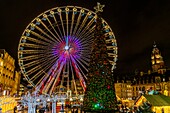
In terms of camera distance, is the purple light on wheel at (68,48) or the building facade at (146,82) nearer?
the purple light on wheel at (68,48)

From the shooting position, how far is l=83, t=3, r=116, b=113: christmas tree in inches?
758

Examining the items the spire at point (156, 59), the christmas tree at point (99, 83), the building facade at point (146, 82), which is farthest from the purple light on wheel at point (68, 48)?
the spire at point (156, 59)

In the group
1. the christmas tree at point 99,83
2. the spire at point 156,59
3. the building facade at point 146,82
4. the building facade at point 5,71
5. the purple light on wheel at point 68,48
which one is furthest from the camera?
the spire at point 156,59

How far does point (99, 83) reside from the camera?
19.7 m

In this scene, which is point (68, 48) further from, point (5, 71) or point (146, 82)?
point (146, 82)

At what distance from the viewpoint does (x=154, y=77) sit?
7319 cm

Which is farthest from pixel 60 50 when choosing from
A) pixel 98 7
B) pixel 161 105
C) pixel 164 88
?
pixel 164 88

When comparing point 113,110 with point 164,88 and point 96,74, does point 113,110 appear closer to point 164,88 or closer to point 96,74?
point 96,74

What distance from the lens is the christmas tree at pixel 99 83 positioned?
1927 cm

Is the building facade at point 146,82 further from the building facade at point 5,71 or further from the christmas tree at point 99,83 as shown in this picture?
the christmas tree at point 99,83

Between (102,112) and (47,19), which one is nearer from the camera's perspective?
(102,112)

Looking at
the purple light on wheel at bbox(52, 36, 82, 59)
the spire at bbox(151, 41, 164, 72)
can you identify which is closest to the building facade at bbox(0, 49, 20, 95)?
the purple light on wheel at bbox(52, 36, 82, 59)

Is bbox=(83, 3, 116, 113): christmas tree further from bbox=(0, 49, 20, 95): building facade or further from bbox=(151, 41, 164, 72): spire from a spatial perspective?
bbox=(151, 41, 164, 72): spire

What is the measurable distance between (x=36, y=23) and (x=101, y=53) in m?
15.2
